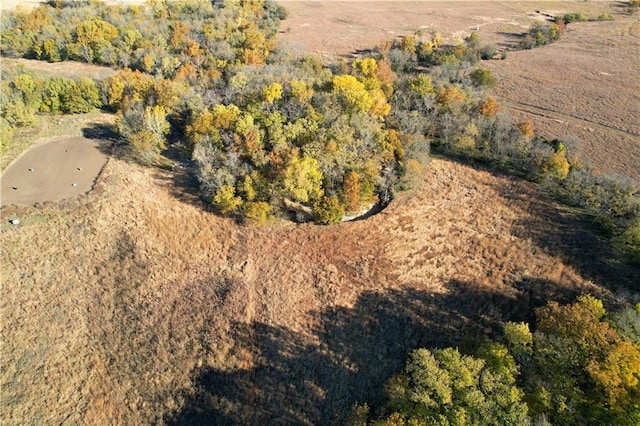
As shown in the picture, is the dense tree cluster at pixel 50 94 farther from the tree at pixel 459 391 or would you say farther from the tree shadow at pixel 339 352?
the tree at pixel 459 391

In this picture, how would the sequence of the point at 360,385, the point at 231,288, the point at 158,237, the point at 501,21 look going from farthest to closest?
the point at 501,21 → the point at 158,237 → the point at 231,288 → the point at 360,385

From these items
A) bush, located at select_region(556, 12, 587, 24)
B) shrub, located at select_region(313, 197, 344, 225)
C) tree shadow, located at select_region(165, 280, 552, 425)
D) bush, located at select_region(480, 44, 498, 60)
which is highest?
bush, located at select_region(556, 12, 587, 24)

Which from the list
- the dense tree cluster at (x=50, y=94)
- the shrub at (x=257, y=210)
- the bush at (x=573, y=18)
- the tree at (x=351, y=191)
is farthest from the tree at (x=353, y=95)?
the bush at (x=573, y=18)

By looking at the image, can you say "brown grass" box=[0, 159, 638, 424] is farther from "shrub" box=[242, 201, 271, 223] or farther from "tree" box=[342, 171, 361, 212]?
"tree" box=[342, 171, 361, 212]

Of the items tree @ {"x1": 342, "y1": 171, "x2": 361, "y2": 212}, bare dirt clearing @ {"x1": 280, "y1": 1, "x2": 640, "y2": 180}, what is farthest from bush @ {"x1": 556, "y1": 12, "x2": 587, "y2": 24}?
tree @ {"x1": 342, "y1": 171, "x2": 361, "y2": 212}

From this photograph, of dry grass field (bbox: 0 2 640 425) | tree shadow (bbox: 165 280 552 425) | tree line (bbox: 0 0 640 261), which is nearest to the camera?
tree shadow (bbox: 165 280 552 425)

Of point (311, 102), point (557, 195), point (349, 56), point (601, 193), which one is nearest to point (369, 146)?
point (311, 102)

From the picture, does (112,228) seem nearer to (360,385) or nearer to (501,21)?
(360,385)
